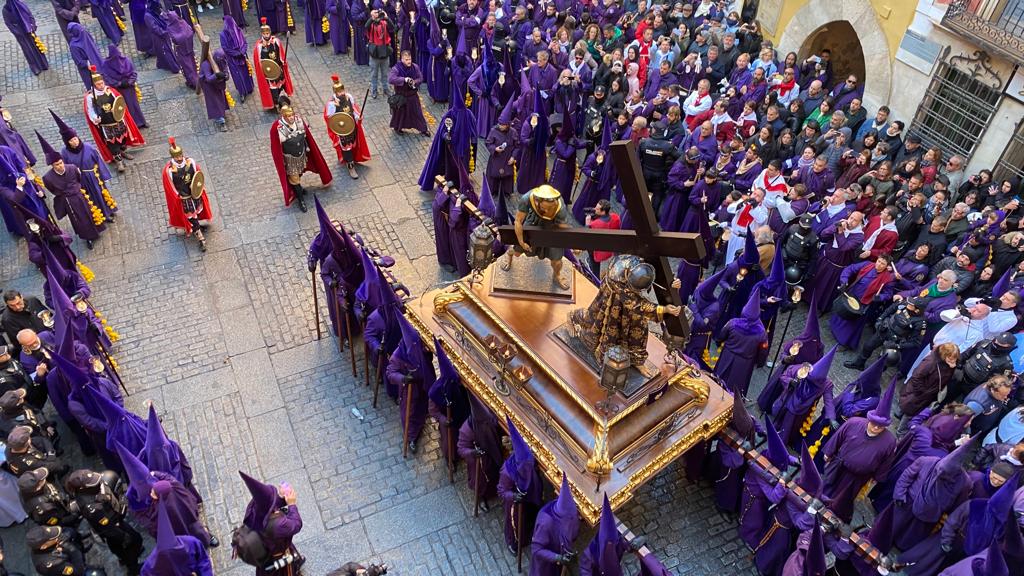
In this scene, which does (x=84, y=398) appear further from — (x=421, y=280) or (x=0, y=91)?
(x=0, y=91)

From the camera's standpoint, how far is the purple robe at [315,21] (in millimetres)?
19250

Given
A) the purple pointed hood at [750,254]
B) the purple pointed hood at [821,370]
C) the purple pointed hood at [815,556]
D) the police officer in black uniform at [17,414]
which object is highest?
the purple pointed hood at [750,254]

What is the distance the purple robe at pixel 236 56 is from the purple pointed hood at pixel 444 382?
1137 cm

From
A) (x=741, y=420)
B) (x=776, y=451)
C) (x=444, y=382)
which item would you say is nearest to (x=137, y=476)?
(x=444, y=382)

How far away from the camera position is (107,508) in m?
7.36

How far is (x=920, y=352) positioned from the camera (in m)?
10.2

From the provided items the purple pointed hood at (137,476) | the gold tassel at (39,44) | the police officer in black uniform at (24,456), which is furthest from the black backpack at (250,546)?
the gold tassel at (39,44)

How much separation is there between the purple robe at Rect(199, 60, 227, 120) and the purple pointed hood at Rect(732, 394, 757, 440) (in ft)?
43.0

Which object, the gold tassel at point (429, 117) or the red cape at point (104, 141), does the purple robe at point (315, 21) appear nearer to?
the gold tassel at point (429, 117)

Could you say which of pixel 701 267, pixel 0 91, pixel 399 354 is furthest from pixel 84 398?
pixel 0 91

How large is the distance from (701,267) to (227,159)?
9.96 m

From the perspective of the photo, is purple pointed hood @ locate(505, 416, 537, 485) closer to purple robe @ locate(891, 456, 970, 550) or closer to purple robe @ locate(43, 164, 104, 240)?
purple robe @ locate(891, 456, 970, 550)

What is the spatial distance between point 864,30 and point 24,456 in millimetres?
16308

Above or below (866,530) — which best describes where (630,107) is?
above
